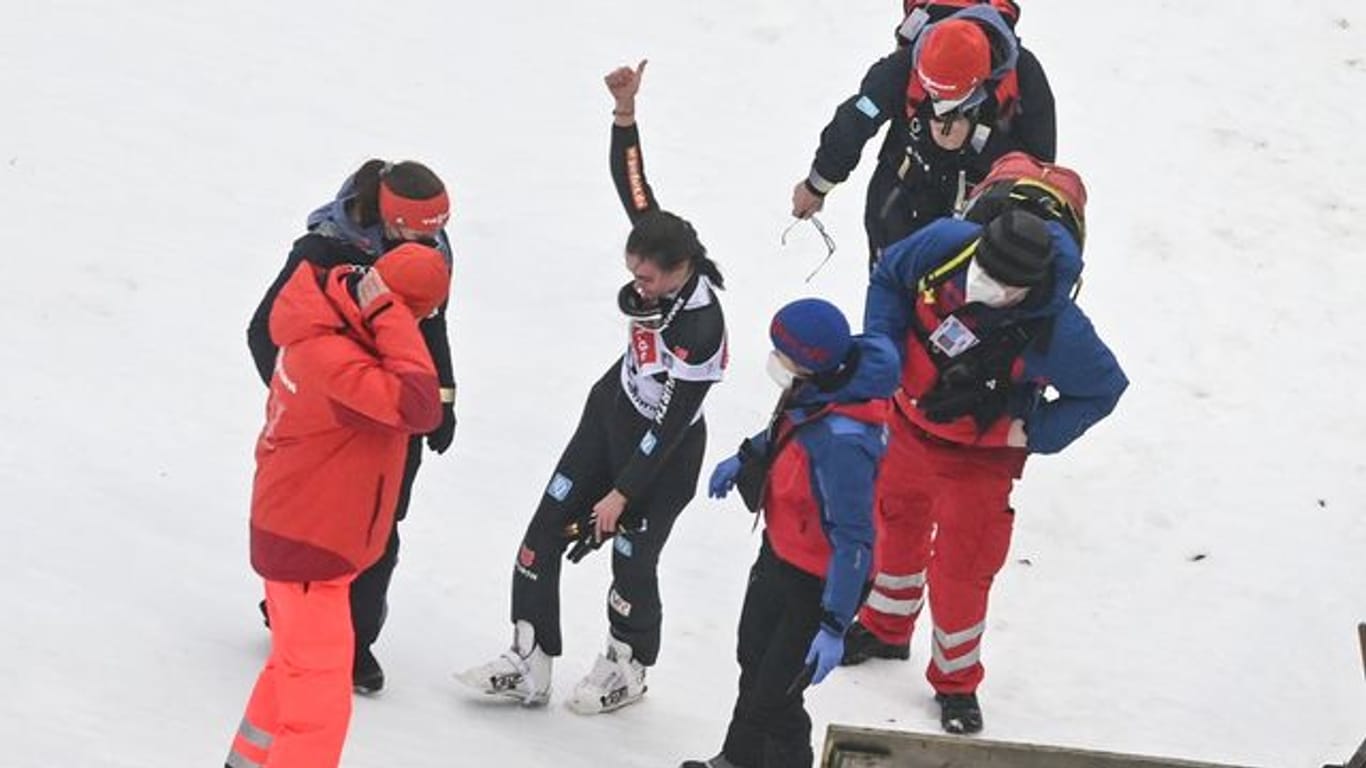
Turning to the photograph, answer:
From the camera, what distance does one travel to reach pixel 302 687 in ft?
19.8

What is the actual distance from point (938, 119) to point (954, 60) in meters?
0.36

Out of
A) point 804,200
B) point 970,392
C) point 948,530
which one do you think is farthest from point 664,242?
point 804,200

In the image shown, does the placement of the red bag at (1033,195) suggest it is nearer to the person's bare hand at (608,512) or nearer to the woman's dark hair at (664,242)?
the woman's dark hair at (664,242)

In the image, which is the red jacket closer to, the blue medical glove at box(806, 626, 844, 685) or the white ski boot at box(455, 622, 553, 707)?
the white ski boot at box(455, 622, 553, 707)

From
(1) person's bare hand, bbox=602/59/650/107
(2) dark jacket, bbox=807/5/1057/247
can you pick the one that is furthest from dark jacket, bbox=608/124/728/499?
(2) dark jacket, bbox=807/5/1057/247

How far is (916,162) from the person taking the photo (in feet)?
27.2

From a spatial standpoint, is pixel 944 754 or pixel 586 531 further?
pixel 586 531

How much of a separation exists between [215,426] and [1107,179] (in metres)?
5.38

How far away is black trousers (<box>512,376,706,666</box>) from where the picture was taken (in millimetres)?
7156

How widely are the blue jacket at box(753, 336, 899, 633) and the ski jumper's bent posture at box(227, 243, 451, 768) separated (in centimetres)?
120

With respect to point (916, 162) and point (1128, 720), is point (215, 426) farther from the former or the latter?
point (1128, 720)

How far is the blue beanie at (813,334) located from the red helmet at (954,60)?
1.78 meters

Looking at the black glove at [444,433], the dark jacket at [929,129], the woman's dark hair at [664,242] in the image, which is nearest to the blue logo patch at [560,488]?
the black glove at [444,433]

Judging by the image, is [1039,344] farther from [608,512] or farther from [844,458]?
[608,512]
